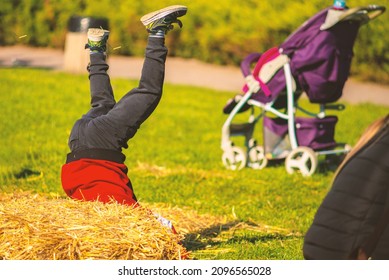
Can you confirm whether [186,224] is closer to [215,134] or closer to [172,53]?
[215,134]

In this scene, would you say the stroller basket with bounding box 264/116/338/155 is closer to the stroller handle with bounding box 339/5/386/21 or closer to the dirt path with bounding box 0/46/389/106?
the stroller handle with bounding box 339/5/386/21

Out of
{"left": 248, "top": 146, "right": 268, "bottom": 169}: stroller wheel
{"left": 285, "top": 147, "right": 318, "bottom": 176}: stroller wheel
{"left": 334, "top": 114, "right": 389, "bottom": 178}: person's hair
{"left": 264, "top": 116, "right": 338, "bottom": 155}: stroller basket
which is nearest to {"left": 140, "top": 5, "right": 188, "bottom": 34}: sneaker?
{"left": 334, "top": 114, "right": 389, "bottom": 178}: person's hair

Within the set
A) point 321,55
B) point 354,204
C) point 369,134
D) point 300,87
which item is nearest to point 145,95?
point 369,134

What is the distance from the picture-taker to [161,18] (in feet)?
16.3

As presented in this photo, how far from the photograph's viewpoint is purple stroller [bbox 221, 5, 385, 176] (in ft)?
26.8

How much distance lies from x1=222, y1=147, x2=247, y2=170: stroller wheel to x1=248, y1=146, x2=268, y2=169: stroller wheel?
0.44 ft

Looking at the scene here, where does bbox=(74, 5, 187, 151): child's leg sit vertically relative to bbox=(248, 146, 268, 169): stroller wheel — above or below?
above

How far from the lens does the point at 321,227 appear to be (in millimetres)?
3006

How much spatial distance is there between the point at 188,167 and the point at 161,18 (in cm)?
368

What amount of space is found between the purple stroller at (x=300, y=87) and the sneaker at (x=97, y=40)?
127 inches

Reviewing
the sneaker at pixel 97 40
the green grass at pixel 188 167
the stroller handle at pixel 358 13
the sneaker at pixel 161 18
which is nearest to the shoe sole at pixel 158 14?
the sneaker at pixel 161 18

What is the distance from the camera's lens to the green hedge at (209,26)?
45.9 feet
